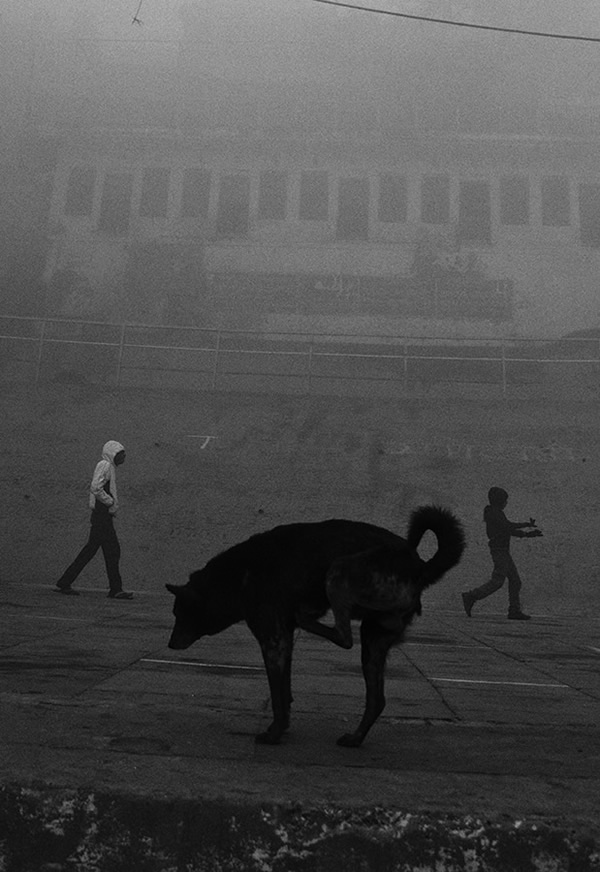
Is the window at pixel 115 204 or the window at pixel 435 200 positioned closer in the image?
the window at pixel 435 200

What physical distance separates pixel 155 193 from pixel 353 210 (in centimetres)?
763

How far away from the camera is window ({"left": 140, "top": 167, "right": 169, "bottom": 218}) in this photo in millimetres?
32906

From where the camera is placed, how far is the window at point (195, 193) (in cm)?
3294

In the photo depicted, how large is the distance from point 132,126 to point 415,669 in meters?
33.7

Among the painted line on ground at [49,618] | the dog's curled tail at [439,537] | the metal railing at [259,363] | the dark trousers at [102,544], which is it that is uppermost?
the metal railing at [259,363]

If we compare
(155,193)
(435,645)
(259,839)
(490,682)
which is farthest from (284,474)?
(155,193)

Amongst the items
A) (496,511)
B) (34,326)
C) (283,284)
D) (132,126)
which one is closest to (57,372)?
(34,326)

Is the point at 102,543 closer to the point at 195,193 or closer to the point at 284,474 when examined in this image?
the point at 284,474

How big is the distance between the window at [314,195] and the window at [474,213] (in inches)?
199

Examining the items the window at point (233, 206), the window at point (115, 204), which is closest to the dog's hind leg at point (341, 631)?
the window at point (233, 206)

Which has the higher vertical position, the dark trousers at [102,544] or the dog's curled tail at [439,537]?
the dark trousers at [102,544]

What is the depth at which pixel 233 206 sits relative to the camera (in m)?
32.8

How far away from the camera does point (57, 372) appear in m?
21.4

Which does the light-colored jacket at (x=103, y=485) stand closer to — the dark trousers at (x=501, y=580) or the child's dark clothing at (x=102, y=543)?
the child's dark clothing at (x=102, y=543)
